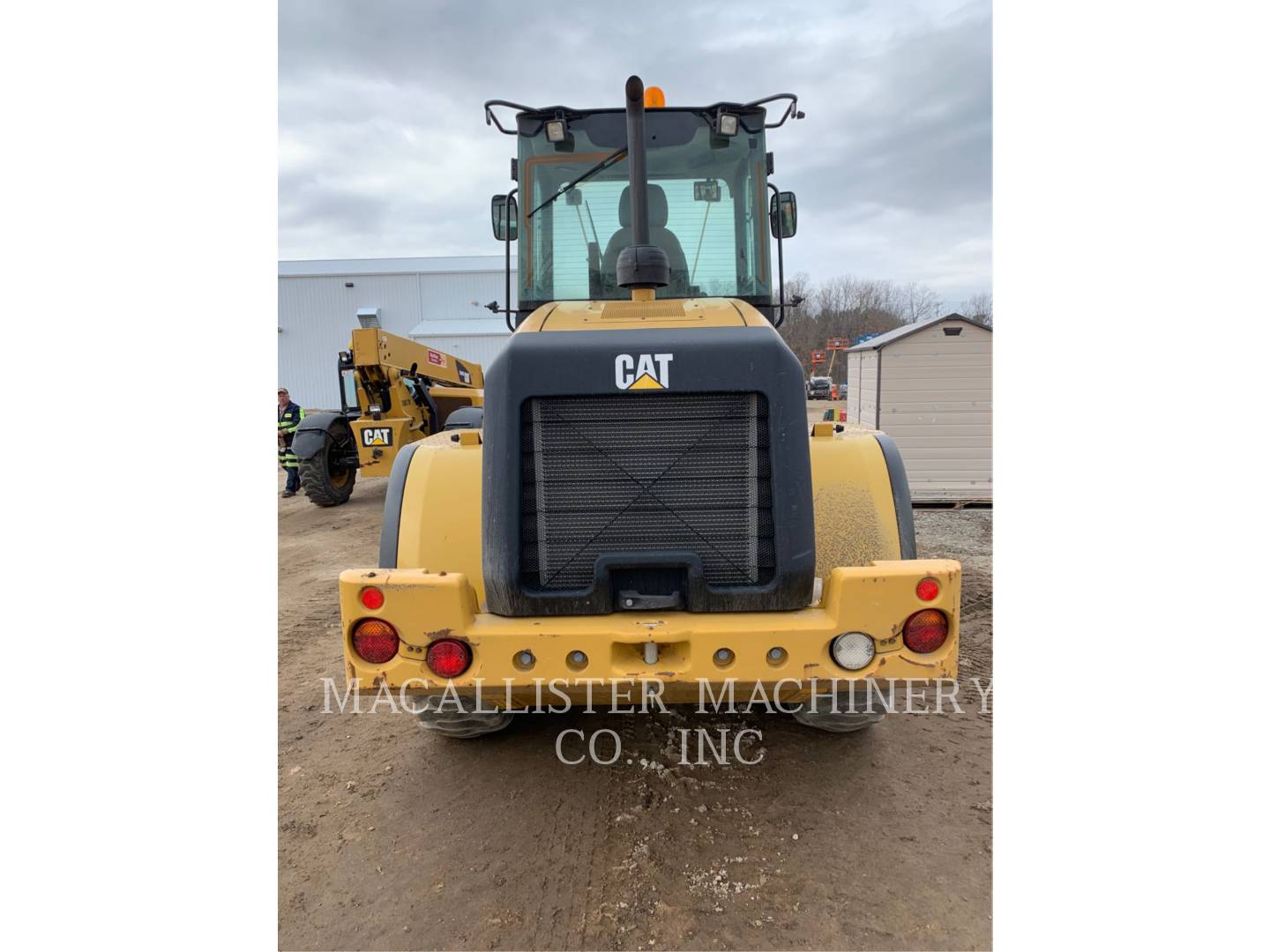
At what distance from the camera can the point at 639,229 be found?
288cm

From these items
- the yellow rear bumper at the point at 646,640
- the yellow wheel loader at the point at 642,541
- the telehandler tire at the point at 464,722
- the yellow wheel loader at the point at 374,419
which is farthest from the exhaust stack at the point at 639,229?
the yellow wheel loader at the point at 374,419

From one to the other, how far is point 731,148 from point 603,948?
3.57 meters

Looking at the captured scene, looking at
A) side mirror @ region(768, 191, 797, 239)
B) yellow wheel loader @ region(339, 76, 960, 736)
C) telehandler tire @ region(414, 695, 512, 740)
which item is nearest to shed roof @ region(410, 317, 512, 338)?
side mirror @ region(768, 191, 797, 239)

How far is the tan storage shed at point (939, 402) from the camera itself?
26.2 ft

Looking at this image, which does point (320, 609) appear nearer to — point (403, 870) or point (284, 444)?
point (403, 870)

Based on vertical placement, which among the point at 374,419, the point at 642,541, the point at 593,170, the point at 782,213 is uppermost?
the point at 593,170

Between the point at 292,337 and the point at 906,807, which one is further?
the point at 292,337

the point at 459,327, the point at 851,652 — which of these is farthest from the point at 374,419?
the point at 459,327

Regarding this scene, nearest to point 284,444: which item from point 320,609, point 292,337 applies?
point 320,609

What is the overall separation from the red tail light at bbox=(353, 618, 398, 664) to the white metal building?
29.5 m

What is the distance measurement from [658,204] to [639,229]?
88 cm

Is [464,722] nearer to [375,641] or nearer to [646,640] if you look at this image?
[375,641]

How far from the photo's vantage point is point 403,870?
8.58 feet

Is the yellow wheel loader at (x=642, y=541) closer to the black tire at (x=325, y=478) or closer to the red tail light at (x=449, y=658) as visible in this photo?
the red tail light at (x=449, y=658)
